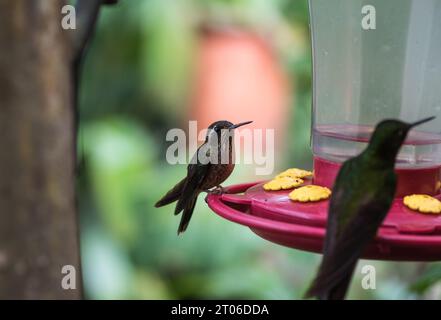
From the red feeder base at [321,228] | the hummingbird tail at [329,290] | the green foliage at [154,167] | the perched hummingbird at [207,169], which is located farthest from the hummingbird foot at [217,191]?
the green foliage at [154,167]

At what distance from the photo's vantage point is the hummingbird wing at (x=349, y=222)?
5.96ft

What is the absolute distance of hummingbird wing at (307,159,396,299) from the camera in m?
1.82

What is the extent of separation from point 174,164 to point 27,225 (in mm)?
2485

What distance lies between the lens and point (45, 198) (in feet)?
6.66

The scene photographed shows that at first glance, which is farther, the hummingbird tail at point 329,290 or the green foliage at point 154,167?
the green foliage at point 154,167

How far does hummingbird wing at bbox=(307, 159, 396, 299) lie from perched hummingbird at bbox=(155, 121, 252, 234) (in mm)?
916

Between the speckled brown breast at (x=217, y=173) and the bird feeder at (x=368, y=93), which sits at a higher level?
the bird feeder at (x=368, y=93)

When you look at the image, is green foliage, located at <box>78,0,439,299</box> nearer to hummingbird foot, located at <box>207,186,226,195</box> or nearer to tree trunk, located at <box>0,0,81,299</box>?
hummingbird foot, located at <box>207,186,226,195</box>

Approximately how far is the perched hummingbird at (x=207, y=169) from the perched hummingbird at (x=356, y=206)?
877 millimetres

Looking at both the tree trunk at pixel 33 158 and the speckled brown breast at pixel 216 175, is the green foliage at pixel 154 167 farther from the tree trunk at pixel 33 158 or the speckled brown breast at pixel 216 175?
the tree trunk at pixel 33 158

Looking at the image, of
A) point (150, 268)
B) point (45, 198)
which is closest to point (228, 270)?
point (150, 268)

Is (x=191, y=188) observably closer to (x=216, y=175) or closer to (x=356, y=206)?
(x=216, y=175)
